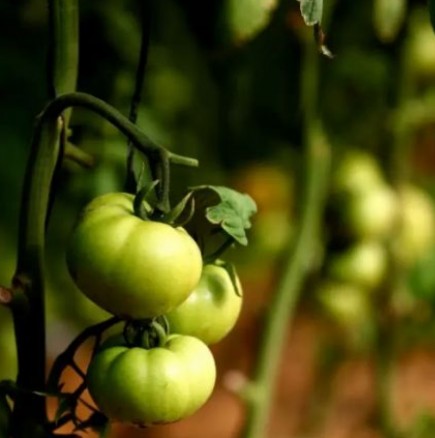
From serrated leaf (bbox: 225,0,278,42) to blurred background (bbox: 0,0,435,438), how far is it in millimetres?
322

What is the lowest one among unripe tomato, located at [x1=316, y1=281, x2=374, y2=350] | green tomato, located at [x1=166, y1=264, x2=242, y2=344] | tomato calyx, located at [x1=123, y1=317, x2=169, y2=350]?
unripe tomato, located at [x1=316, y1=281, x2=374, y2=350]

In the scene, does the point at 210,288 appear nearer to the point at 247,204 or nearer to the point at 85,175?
the point at 247,204

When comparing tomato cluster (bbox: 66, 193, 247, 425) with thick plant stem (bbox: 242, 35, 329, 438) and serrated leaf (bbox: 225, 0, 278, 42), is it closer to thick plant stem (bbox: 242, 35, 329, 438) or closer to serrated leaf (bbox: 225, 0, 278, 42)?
serrated leaf (bbox: 225, 0, 278, 42)

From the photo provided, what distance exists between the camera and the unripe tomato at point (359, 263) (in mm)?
1095

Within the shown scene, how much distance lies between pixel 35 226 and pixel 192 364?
89mm

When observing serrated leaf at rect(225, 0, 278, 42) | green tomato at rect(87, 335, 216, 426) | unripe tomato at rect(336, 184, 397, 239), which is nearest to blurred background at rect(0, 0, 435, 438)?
unripe tomato at rect(336, 184, 397, 239)

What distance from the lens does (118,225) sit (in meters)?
0.48

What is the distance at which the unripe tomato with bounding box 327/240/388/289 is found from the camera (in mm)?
1095

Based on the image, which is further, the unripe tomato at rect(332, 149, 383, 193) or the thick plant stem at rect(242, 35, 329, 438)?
the unripe tomato at rect(332, 149, 383, 193)

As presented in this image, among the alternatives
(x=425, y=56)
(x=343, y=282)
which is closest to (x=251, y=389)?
(x=343, y=282)

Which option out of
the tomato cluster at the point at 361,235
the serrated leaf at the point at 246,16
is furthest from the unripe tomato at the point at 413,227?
the serrated leaf at the point at 246,16

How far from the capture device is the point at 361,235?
110cm

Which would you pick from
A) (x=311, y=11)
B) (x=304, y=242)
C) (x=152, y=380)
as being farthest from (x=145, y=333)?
(x=304, y=242)

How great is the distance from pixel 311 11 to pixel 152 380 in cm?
16
